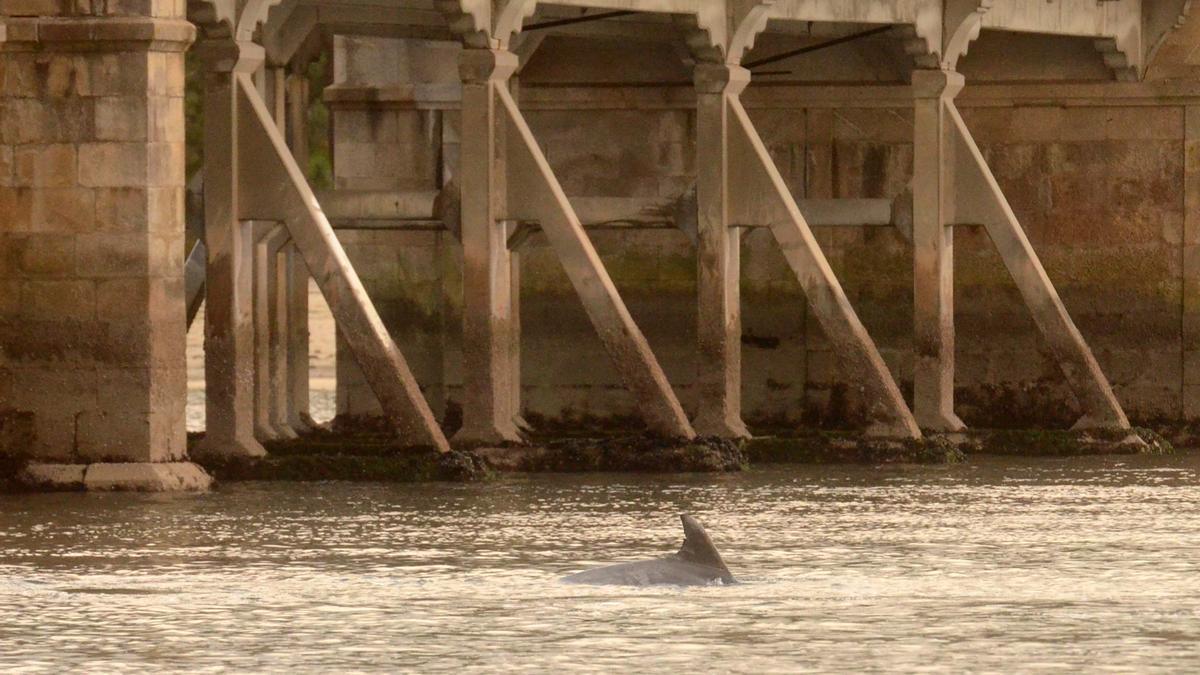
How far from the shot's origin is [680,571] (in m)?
18.7

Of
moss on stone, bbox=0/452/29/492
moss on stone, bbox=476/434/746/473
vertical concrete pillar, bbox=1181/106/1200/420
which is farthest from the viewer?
vertical concrete pillar, bbox=1181/106/1200/420

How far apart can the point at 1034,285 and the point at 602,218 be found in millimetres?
3573

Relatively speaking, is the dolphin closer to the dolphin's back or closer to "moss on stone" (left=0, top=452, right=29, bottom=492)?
the dolphin's back

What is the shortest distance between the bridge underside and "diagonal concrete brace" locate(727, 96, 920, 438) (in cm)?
3

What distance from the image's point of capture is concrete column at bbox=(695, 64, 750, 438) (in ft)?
94.8

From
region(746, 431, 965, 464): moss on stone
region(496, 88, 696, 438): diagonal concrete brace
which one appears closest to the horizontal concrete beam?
region(746, 431, 965, 464): moss on stone

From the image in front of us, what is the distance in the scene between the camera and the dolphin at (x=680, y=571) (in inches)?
731

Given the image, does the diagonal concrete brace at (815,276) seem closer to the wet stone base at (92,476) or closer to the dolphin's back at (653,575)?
the wet stone base at (92,476)

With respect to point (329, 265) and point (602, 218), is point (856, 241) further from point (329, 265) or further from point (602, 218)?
point (329, 265)

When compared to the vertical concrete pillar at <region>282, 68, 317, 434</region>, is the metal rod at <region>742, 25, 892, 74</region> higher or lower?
higher

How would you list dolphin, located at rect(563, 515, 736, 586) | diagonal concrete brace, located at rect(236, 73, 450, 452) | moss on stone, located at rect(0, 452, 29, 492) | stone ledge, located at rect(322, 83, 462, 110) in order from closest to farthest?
1. dolphin, located at rect(563, 515, 736, 586)
2. moss on stone, located at rect(0, 452, 29, 492)
3. diagonal concrete brace, located at rect(236, 73, 450, 452)
4. stone ledge, located at rect(322, 83, 462, 110)

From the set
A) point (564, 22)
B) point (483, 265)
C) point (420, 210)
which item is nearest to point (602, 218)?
point (420, 210)

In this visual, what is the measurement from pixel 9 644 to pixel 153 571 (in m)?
2.98

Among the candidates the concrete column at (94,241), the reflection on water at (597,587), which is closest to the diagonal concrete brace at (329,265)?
the reflection on water at (597,587)
